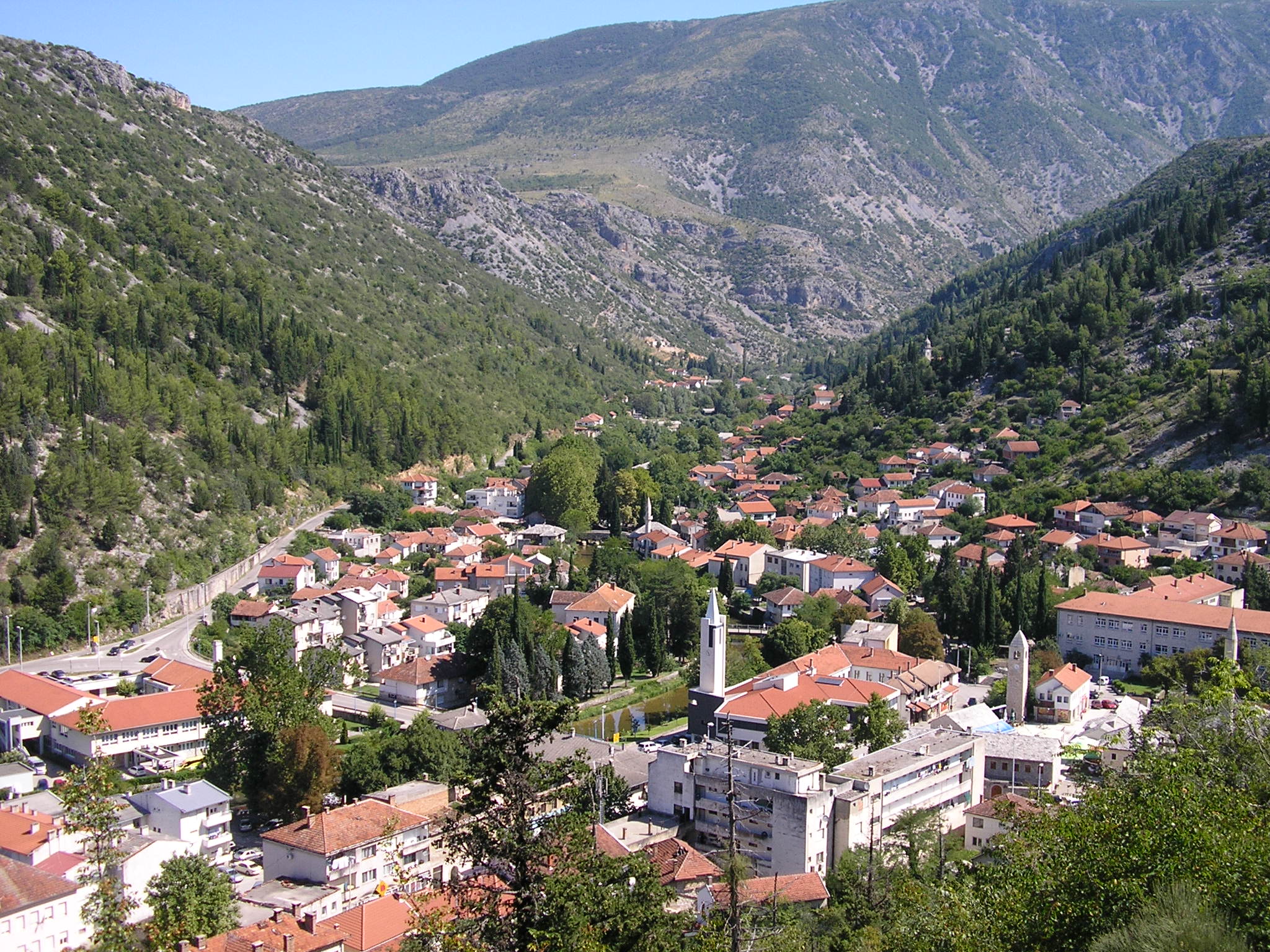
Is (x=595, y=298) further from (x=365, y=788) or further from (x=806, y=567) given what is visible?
(x=365, y=788)

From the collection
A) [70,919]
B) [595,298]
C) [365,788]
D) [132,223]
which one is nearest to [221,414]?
[132,223]

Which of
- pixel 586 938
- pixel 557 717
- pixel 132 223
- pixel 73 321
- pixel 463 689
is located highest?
pixel 132 223

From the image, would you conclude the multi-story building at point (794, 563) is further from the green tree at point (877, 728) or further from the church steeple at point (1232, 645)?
the green tree at point (877, 728)

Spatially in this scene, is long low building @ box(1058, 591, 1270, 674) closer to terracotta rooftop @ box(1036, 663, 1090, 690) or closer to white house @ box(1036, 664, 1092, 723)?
terracotta rooftop @ box(1036, 663, 1090, 690)

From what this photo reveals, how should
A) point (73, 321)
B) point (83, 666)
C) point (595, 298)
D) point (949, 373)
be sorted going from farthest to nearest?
point (595, 298) < point (949, 373) < point (73, 321) < point (83, 666)

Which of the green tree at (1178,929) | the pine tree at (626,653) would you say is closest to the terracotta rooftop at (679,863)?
the green tree at (1178,929)

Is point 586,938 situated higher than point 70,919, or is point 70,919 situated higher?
point 586,938

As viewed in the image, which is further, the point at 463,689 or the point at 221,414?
the point at 221,414
